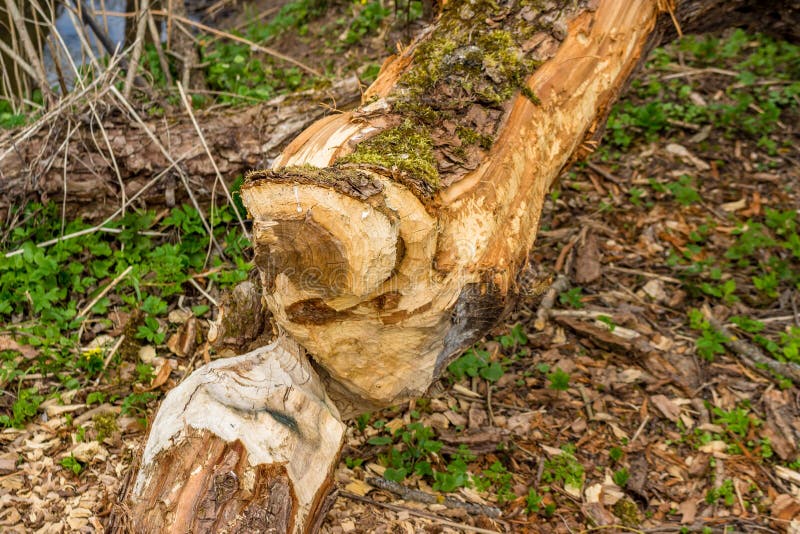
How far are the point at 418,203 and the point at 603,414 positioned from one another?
6.01ft

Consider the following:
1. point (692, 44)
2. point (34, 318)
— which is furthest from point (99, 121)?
point (692, 44)

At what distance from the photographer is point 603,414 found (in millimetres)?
3305

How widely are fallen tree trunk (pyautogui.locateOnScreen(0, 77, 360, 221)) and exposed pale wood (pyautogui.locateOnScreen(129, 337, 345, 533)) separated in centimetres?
182

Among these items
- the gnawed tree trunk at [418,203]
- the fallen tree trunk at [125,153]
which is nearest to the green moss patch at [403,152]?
the gnawed tree trunk at [418,203]

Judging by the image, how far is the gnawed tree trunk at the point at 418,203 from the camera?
6.21 feet

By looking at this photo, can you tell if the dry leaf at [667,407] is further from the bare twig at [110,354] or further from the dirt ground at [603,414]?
the bare twig at [110,354]

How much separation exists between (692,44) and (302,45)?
331 centimetres

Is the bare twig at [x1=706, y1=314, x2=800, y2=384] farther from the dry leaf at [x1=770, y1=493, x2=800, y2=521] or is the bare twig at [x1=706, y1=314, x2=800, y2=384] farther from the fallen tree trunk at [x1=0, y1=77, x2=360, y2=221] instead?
the fallen tree trunk at [x1=0, y1=77, x2=360, y2=221]

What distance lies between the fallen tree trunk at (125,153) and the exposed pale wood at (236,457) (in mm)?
1816

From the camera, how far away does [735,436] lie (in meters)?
3.23

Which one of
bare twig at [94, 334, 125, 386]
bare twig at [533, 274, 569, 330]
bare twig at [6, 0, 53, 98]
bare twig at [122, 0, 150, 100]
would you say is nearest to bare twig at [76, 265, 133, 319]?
bare twig at [94, 334, 125, 386]

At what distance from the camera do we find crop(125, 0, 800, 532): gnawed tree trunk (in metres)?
1.89

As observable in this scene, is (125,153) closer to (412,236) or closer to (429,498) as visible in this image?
(412,236)

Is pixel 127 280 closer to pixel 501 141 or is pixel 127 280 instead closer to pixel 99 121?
pixel 99 121
